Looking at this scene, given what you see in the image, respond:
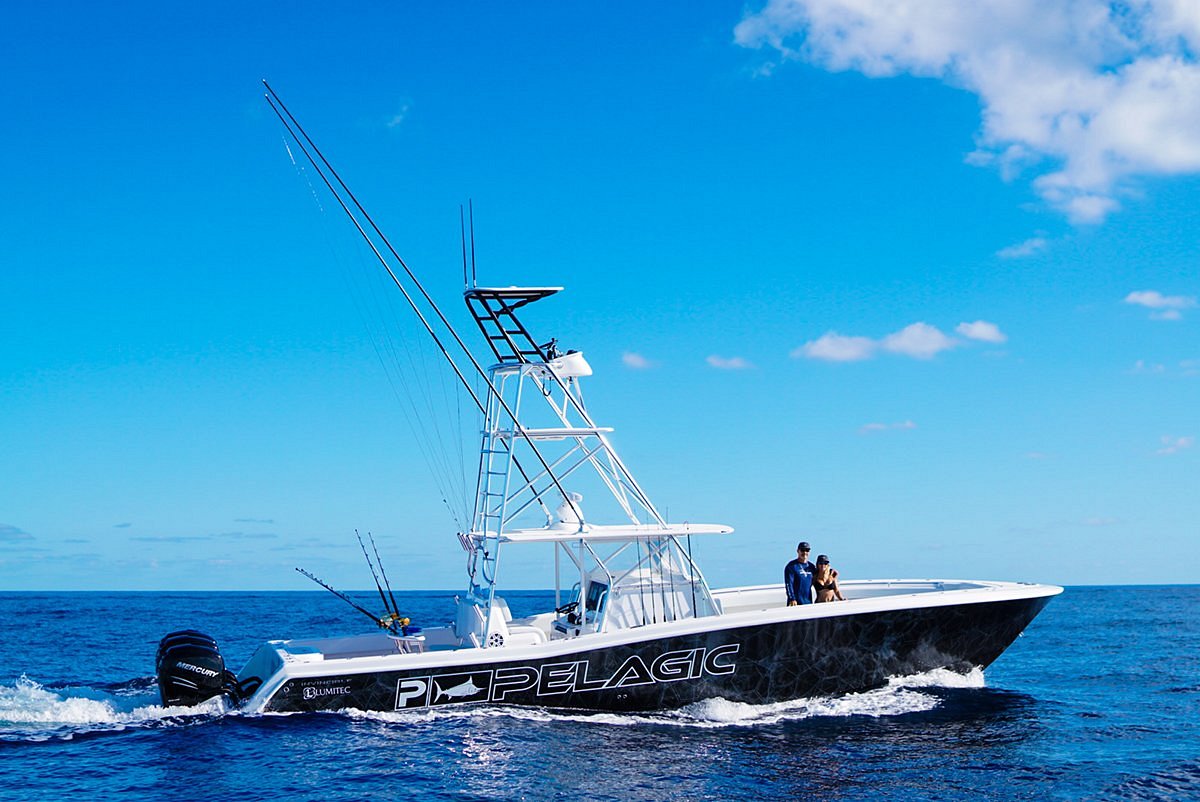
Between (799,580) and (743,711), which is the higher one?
(799,580)

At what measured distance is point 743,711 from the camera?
51.0ft

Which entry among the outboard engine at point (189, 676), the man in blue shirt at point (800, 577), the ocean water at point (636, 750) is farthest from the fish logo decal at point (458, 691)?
the man in blue shirt at point (800, 577)

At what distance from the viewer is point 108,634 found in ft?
131

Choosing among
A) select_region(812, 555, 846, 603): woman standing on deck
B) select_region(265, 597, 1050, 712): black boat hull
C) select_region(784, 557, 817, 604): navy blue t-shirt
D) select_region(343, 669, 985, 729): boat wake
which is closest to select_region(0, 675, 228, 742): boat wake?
select_region(265, 597, 1050, 712): black boat hull

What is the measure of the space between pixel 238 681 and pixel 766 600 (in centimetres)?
1000

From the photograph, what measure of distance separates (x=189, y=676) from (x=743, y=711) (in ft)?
29.3

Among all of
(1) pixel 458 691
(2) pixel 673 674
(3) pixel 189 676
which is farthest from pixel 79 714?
(2) pixel 673 674

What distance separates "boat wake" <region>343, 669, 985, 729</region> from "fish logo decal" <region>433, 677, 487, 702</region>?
0.63ft

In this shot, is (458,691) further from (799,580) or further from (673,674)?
(799,580)

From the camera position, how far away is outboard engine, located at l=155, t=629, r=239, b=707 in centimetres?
1566

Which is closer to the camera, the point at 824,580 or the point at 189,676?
the point at 189,676

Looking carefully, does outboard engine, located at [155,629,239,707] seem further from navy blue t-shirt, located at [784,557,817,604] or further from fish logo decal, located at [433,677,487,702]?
navy blue t-shirt, located at [784,557,817,604]

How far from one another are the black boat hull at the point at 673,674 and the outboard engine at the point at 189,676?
1.38 m

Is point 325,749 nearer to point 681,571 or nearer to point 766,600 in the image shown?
point 681,571
